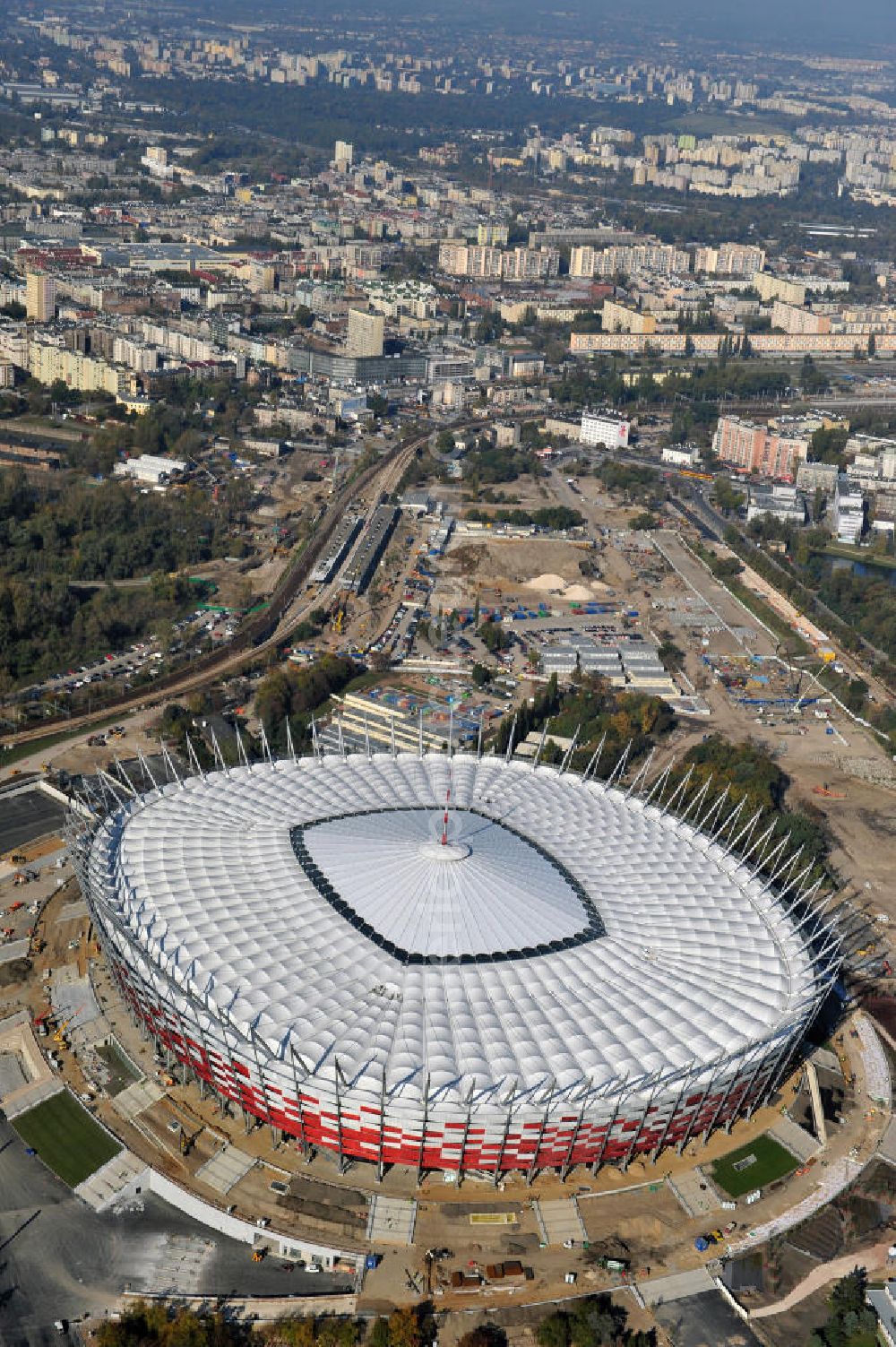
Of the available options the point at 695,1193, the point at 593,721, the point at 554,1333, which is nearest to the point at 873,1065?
the point at 695,1193

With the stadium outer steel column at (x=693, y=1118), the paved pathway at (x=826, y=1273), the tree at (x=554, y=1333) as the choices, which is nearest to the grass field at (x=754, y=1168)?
the stadium outer steel column at (x=693, y=1118)

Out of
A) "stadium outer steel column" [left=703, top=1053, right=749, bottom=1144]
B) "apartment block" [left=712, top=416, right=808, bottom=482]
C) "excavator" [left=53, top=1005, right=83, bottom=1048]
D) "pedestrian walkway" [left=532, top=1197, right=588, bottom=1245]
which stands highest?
"stadium outer steel column" [left=703, top=1053, right=749, bottom=1144]

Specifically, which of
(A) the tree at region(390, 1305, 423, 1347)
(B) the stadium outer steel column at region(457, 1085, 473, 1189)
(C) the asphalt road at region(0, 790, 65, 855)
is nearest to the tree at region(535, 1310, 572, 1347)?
(A) the tree at region(390, 1305, 423, 1347)

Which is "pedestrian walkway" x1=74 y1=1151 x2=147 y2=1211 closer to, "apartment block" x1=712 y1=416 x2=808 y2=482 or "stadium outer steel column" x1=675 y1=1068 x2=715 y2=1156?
"stadium outer steel column" x1=675 y1=1068 x2=715 y2=1156

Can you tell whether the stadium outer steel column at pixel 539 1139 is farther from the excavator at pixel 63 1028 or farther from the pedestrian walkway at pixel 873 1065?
the excavator at pixel 63 1028

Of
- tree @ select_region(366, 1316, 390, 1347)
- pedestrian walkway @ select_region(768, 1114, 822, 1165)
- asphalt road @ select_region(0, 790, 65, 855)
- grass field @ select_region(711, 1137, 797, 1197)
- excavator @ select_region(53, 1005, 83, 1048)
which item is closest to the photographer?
tree @ select_region(366, 1316, 390, 1347)

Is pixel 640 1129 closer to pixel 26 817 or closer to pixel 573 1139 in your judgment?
pixel 573 1139
